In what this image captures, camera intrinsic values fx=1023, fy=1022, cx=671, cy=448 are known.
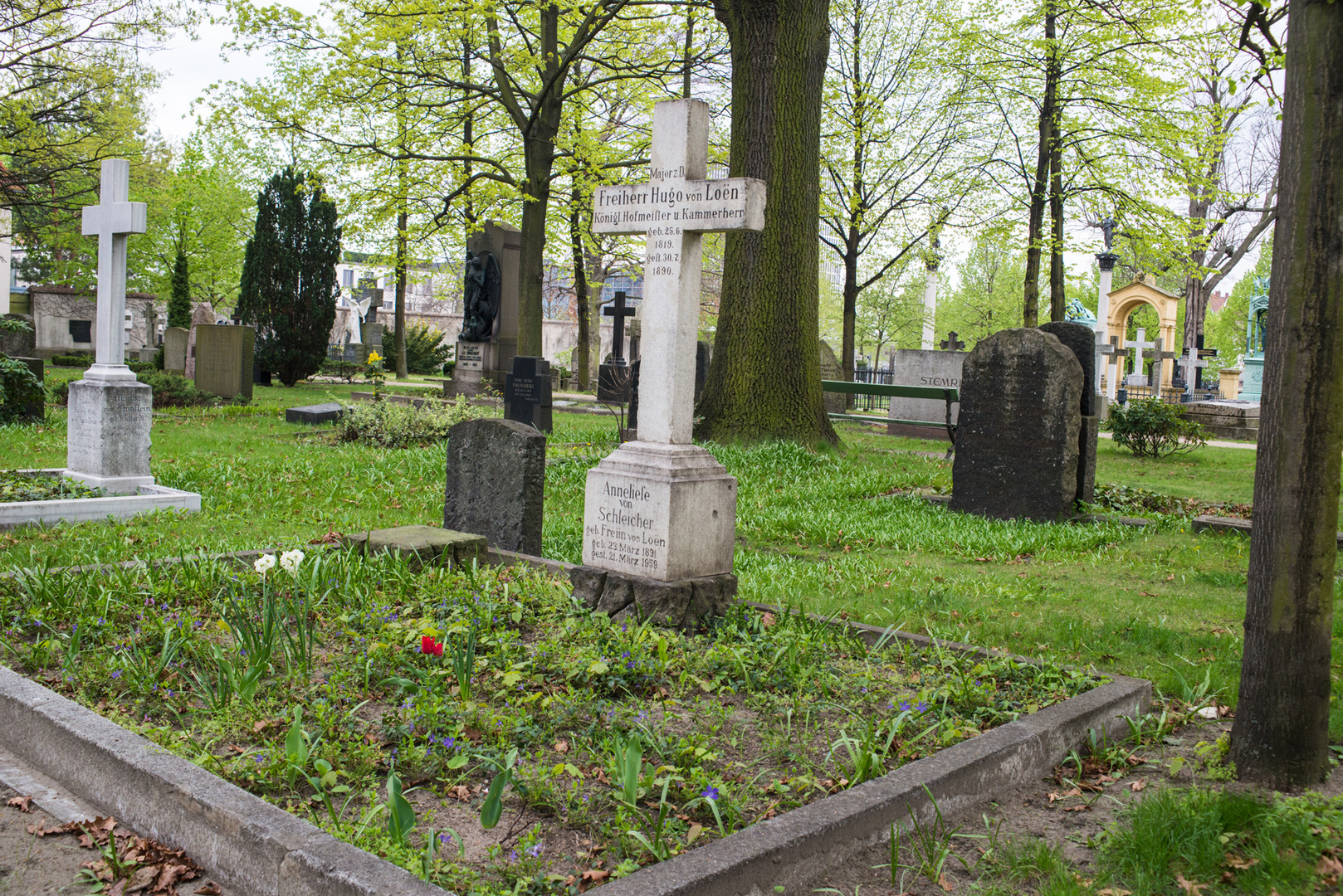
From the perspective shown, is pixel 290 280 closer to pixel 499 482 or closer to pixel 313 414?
pixel 313 414

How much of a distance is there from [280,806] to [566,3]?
15687 millimetres

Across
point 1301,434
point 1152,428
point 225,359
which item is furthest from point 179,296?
point 1301,434

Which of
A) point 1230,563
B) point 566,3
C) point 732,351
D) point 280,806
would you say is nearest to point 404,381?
point 566,3

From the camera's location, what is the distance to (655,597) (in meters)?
5.02

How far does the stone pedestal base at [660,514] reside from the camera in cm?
507

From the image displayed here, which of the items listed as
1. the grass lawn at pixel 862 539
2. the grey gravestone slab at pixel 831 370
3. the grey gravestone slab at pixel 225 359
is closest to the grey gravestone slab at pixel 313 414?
the grass lawn at pixel 862 539

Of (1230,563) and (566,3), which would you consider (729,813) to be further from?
(566,3)

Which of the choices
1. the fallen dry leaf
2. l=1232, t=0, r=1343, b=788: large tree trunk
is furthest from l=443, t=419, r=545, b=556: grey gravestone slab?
the fallen dry leaf

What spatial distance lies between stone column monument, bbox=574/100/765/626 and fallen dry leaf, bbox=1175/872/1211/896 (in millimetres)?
2598

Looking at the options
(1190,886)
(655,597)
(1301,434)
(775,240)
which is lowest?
(1190,886)

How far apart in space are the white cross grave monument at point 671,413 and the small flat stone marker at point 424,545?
1.13 metres

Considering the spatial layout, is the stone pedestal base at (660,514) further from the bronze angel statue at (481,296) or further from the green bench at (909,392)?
the bronze angel statue at (481,296)

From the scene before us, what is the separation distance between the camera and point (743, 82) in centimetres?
1241

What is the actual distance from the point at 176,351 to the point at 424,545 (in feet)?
64.3
